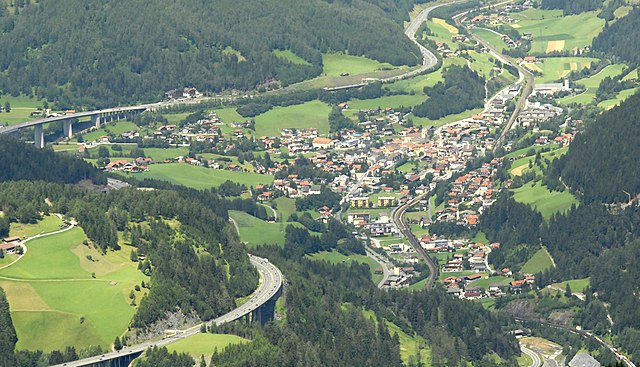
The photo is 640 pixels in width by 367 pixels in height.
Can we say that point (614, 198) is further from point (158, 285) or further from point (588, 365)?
point (158, 285)

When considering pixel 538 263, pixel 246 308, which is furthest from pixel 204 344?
pixel 538 263

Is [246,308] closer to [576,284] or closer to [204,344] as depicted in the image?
[204,344]

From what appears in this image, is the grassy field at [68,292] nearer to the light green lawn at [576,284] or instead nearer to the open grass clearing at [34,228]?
the open grass clearing at [34,228]

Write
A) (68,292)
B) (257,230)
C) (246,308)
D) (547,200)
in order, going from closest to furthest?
(68,292) < (246,308) < (257,230) < (547,200)

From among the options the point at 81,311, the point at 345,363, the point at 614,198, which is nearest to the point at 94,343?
the point at 81,311

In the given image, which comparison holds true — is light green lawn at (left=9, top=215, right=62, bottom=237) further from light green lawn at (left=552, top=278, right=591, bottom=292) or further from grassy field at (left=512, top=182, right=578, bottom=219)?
grassy field at (left=512, top=182, right=578, bottom=219)
